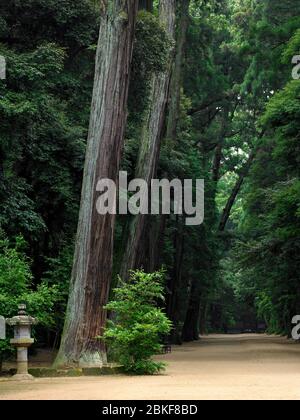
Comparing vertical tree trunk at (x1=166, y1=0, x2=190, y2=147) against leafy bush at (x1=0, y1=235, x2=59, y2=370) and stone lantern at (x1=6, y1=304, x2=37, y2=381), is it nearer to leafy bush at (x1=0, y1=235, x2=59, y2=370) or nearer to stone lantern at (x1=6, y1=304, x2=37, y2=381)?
leafy bush at (x1=0, y1=235, x2=59, y2=370)

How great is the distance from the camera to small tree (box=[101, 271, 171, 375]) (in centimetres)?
1442

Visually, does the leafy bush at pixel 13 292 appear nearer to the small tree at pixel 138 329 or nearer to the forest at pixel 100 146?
the forest at pixel 100 146

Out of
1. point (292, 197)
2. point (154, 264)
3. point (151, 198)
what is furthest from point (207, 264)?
point (292, 197)

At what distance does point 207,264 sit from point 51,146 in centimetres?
2438

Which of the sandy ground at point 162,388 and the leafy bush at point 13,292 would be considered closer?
the sandy ground at point 162,388

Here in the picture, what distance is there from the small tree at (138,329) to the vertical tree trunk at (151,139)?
591 centimetres

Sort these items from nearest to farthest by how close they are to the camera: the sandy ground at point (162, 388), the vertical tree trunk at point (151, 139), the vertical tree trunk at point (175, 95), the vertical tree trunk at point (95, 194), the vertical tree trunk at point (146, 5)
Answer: the sandy ground at point (162, 388) → the vertical tree trunk at point (95, 194) → the vertical tree trunk at point (151, 139) → the vertical tree trunk at point (146, 5) → the vertical tree trunk at point (175, 95)

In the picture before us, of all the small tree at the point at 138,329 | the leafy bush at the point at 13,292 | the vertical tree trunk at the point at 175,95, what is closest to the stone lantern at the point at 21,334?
the leafy bush at the point at 13,292

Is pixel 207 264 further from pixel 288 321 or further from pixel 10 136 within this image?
pixel 10 136

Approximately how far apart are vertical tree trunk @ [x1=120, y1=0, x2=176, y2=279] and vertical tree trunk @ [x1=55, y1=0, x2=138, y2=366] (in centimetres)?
497

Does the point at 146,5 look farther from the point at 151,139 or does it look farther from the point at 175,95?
the point at 175,95

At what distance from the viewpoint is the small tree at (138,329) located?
14422 millimetres

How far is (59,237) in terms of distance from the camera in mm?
23750

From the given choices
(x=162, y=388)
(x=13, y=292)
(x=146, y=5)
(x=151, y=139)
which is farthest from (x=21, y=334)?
(x=146, y=5)
